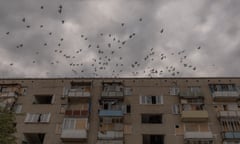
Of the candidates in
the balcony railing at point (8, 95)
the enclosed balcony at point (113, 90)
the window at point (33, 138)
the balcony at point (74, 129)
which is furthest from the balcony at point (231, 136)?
the balcony railing at point (8, 95)

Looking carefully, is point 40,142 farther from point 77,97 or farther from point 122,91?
point 122,91

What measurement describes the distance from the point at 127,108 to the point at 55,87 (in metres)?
13.3

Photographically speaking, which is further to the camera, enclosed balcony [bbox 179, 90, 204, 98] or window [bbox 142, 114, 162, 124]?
window [bbox 142, 114, 162, 124]

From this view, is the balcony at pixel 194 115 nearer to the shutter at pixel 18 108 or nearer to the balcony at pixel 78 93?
the balcony at pixel 78 93

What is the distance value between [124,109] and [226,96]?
1635 cm

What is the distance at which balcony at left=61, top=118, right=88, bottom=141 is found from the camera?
38.7 m

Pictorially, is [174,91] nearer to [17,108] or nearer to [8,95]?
[17,108]

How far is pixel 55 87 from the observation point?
152ft

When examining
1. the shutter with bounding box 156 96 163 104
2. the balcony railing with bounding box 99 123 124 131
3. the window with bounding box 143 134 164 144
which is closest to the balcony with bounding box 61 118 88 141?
the balcony railing with bounding box 99 123 124 131

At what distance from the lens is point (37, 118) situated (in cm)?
4225

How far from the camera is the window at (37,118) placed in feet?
137

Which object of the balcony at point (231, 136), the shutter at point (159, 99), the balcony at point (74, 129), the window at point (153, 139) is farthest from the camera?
the shutter at point (159, 99)

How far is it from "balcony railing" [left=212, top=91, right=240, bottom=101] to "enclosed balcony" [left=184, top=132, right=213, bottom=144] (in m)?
6.68

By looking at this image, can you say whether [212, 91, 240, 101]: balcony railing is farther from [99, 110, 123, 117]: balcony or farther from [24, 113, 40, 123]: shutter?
[24, 113, 40, 123]: shutter
